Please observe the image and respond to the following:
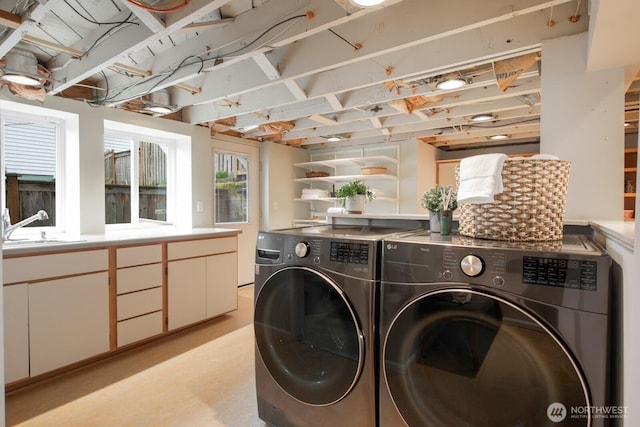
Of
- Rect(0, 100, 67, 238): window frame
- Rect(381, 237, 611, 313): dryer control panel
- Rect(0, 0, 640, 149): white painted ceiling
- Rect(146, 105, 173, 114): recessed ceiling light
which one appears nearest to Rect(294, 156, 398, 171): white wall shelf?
Rect(0, 0, 640, 149): white painted ceiling

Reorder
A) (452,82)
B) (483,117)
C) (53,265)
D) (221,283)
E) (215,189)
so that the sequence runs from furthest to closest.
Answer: (215,189) < (483,117) < (221,283) < (452,82) < (53,265)

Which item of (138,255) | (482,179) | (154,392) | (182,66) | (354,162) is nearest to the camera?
(482,179)

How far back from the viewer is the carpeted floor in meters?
1.79

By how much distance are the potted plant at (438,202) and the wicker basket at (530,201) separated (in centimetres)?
30

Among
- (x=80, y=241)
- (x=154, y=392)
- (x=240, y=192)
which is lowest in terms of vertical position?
(x=154, y=392)

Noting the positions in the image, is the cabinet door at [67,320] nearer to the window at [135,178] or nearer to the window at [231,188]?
the window at [135,178]

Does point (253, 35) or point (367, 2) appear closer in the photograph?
point (367, 2)

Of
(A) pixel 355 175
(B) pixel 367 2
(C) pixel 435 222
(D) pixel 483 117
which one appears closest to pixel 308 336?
(C) pixel 435 222

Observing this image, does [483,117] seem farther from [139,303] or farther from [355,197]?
[139,303]

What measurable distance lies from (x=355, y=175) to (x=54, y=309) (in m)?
3.71

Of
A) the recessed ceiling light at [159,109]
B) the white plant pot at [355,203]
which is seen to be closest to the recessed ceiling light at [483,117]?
the white plant pot at [355,203]

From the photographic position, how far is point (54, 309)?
2166 mm

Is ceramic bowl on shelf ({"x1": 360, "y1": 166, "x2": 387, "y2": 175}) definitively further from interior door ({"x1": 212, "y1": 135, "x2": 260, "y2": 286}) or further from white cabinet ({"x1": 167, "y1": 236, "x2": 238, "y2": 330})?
white cabinet ({"x1": 167, "y1": 236, "x2": 238, "y2": 330})

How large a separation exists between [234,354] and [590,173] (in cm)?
259
